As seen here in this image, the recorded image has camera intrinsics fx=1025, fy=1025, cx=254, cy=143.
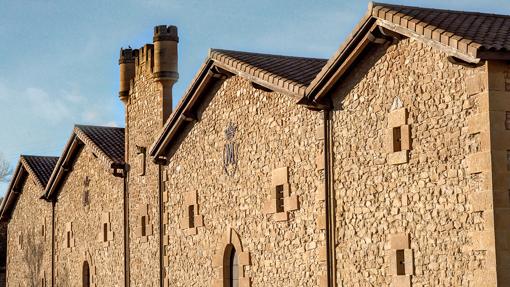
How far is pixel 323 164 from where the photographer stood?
17.5 m

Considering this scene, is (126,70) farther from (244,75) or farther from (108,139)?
(244,75)

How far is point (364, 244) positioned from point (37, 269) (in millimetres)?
19676

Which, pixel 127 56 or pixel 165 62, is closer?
pixel 165 62

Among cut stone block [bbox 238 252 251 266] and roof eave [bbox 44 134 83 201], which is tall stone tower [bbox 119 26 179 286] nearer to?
roof eave [bbox 44 134 83 201]

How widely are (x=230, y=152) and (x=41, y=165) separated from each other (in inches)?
604

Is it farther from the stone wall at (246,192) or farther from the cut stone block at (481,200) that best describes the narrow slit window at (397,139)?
the stone wall at (246,192)

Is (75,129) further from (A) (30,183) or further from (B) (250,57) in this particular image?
(B) (250,57)

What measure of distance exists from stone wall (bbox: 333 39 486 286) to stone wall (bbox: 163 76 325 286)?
3.04 ft

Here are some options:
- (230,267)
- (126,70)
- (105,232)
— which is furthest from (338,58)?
(105,232)

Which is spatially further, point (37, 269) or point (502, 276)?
point (37, 269)

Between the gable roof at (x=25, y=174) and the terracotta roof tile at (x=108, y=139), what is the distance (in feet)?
13.8

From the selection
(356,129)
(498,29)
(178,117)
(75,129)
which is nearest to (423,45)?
(498,29)

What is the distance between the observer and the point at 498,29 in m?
15.1

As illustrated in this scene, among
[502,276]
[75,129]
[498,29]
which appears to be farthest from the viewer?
[75,129]
